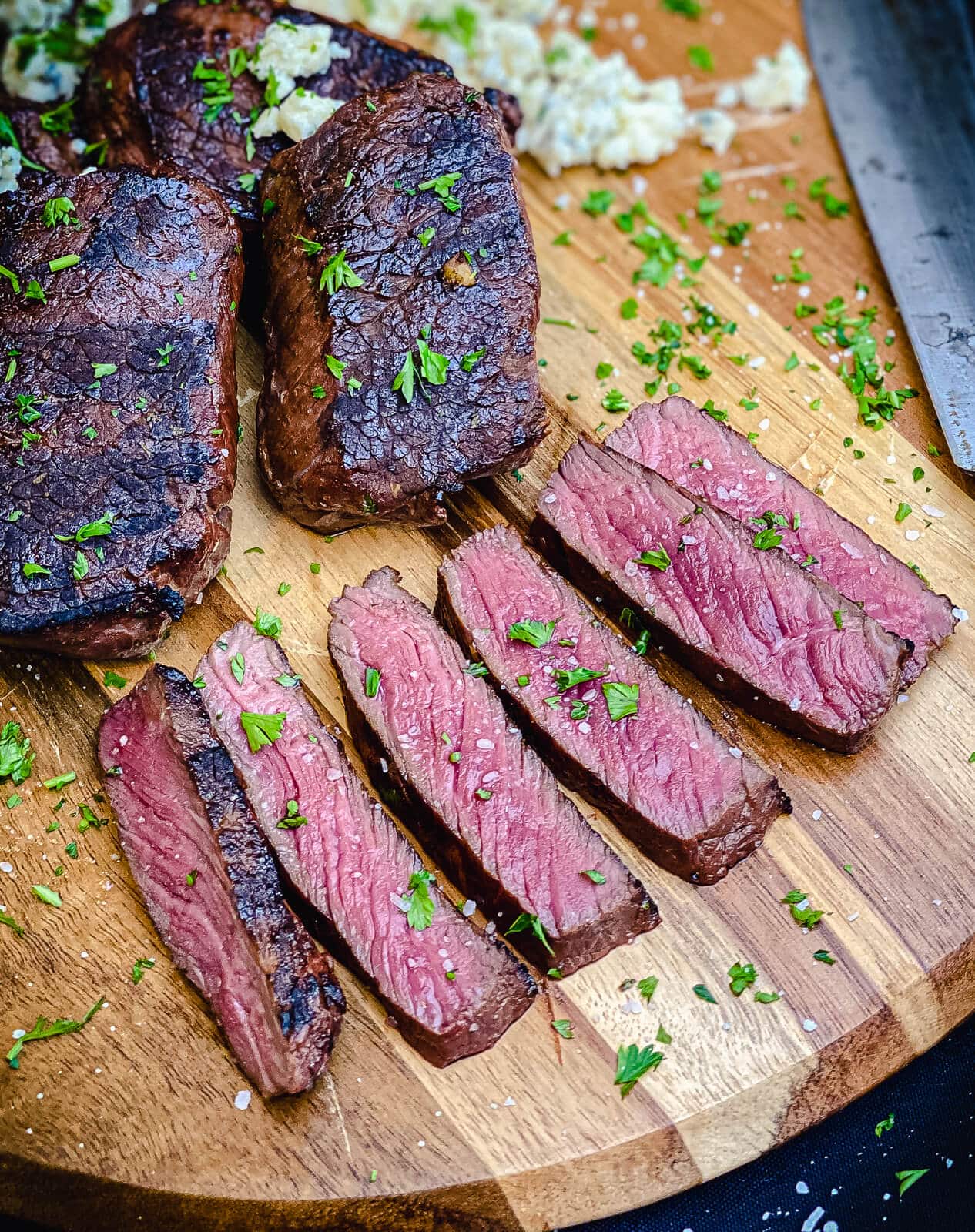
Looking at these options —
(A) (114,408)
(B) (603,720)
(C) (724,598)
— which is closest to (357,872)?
(B) (603,720)

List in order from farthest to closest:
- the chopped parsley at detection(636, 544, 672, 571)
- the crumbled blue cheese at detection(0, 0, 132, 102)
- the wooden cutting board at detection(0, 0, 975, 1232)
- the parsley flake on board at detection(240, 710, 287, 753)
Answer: the crumbled blue cheese at detection(0, 0, 132, 102)
the chopped parsley at detection(636, 544, 672, 571)
the parsley flake on board at detection(240, 710, 287, 753)
the wooden cutting board at detection(0, 0, 975, 1232)

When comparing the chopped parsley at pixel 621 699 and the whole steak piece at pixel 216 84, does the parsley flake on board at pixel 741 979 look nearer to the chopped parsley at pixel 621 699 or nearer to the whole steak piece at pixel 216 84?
the chopped parsley at pixel 621 699

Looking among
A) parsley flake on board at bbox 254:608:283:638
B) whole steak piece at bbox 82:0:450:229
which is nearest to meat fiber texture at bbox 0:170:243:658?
parsley flake on board at bbox 254:608:283:638

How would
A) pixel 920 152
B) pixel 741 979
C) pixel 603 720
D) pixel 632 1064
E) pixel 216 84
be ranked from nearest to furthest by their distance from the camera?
pixel 632 1064 < pixel 741 979 < pixel 603 720 < pixel 216 84 < pixel 920 152

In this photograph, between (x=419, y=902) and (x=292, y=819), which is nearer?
(x=419, y=902)

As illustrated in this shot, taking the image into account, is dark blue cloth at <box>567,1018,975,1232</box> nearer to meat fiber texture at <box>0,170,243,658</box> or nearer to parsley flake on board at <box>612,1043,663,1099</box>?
parsley flake on board at <box>612,1043,663,1099</box>

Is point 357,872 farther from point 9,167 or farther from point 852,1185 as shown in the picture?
point 9,167

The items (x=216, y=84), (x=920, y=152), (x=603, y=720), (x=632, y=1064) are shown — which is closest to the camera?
(x=632, y=1064)
